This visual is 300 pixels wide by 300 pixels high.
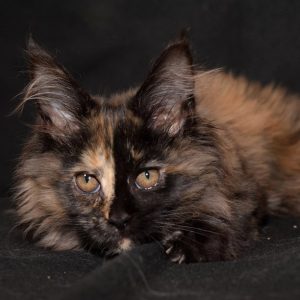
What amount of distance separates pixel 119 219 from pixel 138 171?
0.55ft

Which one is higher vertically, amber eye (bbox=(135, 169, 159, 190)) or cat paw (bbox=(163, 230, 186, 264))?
amber eye (bbox=(135, 169, 159, 190))

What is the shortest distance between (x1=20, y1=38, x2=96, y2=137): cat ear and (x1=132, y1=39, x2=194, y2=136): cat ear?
17cm

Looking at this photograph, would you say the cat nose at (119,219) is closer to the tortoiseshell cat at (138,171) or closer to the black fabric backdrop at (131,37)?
the tortoiseshell cat at (138,171)

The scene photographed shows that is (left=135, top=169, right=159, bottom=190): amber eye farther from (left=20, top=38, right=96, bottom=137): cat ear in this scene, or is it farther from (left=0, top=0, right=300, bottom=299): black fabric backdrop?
(left=0, top=0, right=300, bottom=299): black fabric backdrop

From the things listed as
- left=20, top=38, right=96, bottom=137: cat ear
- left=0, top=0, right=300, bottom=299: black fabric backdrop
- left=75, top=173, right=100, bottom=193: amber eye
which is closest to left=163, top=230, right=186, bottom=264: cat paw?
left=75, top=173, right=100, bottom=193: amber eye

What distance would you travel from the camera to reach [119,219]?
1.86 meters

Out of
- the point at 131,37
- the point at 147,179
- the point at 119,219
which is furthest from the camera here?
the point at 131,37

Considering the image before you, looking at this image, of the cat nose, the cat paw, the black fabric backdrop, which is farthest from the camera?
the black fabric backdrop

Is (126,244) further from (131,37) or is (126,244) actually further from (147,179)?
(131,37)

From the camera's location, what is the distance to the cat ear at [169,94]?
1975mm

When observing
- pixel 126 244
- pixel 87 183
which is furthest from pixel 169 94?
pixel 126 244

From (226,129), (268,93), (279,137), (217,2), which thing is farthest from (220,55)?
(226,129)

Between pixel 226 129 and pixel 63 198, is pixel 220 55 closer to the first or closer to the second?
pixel 226 129

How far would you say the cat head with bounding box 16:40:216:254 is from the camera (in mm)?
1938
